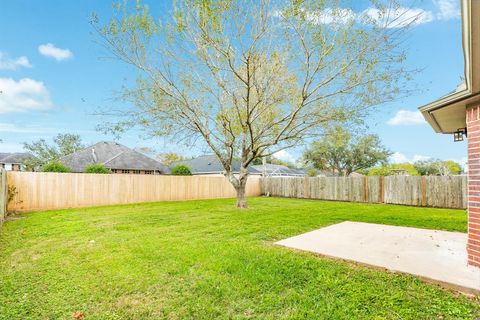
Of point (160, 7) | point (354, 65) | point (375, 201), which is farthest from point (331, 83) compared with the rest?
point (375, 201)

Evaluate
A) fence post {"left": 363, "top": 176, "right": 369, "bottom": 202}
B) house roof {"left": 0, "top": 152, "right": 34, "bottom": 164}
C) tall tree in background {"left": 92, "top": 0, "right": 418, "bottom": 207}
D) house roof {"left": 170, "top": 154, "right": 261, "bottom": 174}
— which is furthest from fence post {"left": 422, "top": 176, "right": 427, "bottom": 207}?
house roof {"left": 0, "top": 152, "right": 34, "bottom": 164}

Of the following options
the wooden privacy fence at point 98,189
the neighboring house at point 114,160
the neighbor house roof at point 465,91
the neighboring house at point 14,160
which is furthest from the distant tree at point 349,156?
the neighboring house at point 14,160

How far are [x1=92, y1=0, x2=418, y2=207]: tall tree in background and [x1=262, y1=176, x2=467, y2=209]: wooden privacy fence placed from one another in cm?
508

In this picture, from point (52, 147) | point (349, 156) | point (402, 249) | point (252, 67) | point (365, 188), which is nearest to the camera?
point (402, 249)

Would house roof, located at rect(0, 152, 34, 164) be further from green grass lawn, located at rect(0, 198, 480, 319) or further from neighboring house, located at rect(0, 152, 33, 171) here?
green grass lawn, located at rect(0, 198, 480, 319)

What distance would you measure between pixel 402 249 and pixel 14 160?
35.2m

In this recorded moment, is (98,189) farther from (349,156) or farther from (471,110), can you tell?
(349,156)

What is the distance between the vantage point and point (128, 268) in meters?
3.65

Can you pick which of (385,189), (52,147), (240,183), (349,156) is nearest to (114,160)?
(240,183)

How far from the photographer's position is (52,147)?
1242 inches

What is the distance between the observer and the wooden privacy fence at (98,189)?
405 inches

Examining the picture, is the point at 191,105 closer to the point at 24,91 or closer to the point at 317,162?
the point at 24,91

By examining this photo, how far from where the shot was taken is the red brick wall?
3428 millimetres

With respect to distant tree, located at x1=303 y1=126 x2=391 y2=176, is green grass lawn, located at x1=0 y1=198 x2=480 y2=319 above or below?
below
